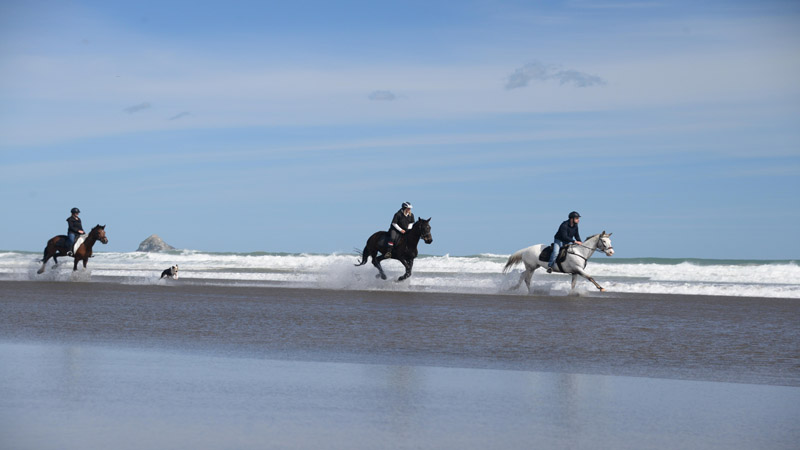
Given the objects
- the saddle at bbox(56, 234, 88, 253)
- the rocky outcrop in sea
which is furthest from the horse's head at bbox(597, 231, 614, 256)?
the rocky outcrop in sea

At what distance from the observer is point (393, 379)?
7328 millimetres

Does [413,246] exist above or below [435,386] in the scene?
above

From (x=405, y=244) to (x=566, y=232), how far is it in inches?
184

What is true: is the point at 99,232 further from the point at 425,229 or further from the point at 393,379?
the point at 393,379

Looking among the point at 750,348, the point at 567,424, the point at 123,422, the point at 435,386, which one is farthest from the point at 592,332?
the point at 123,422

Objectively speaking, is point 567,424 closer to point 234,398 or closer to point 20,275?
point 234,398

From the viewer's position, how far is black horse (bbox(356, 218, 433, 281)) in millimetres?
22281

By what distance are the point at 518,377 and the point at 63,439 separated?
4145 millimetres

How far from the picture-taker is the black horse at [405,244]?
22281 millimetres

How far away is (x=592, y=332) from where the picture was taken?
38.6 feet

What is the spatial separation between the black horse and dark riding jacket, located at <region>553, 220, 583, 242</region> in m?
3.47

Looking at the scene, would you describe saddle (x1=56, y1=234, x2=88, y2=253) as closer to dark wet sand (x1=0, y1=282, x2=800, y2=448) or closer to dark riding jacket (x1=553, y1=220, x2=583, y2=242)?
dark wet sand (x1=0, y1=282, x2=800, y2=448)

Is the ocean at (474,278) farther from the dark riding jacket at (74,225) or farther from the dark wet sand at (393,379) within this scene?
the dark wet sand at (393,379)

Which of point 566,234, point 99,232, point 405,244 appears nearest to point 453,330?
point 566,234
